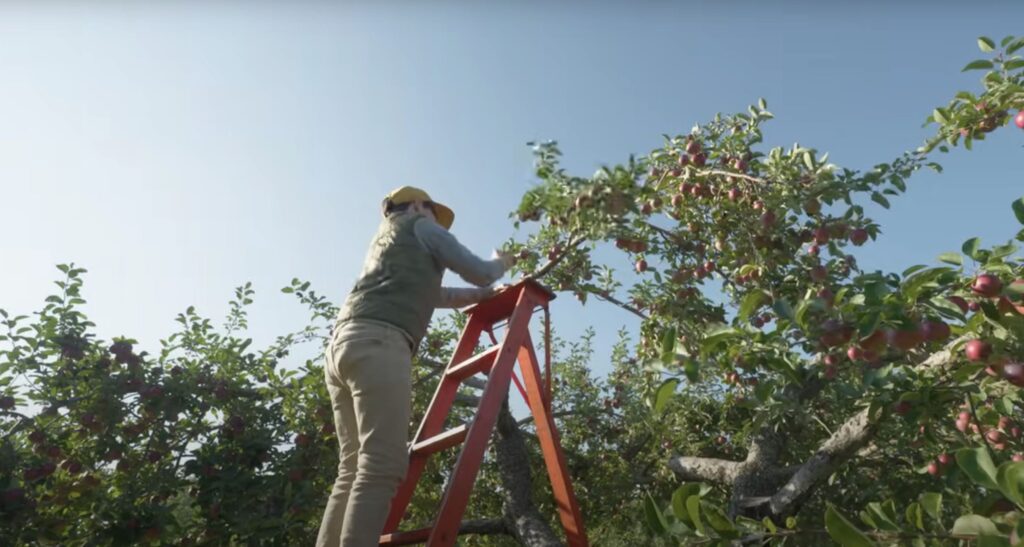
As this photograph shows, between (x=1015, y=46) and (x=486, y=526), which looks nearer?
(x=1015, y=46)

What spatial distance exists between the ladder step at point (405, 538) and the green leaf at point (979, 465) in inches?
67.0

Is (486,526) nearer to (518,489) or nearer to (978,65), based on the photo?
(518,489)

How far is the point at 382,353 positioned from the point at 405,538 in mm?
730

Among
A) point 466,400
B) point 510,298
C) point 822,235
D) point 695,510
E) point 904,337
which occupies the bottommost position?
point 695,510

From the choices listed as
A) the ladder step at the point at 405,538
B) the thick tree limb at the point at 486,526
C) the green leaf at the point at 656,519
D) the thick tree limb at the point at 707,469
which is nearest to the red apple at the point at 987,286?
the green leaf at the point at 656,519

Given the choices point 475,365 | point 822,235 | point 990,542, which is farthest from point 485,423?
Result: point 822,235

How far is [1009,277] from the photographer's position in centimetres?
202

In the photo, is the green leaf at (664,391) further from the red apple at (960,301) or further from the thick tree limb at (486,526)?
the thick tree limb at (486,526)

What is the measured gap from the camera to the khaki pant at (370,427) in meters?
2.08

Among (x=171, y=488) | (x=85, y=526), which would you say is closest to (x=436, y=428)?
(x=171, y=488)

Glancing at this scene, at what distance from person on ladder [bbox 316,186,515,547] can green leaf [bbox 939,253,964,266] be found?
136cm

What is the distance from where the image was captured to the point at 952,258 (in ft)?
5.62

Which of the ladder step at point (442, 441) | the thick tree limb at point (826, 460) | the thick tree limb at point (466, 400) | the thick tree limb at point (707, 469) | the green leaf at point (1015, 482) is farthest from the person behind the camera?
the thick tree limb at point (466, 400)

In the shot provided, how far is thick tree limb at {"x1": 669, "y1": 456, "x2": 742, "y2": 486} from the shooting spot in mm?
4008
